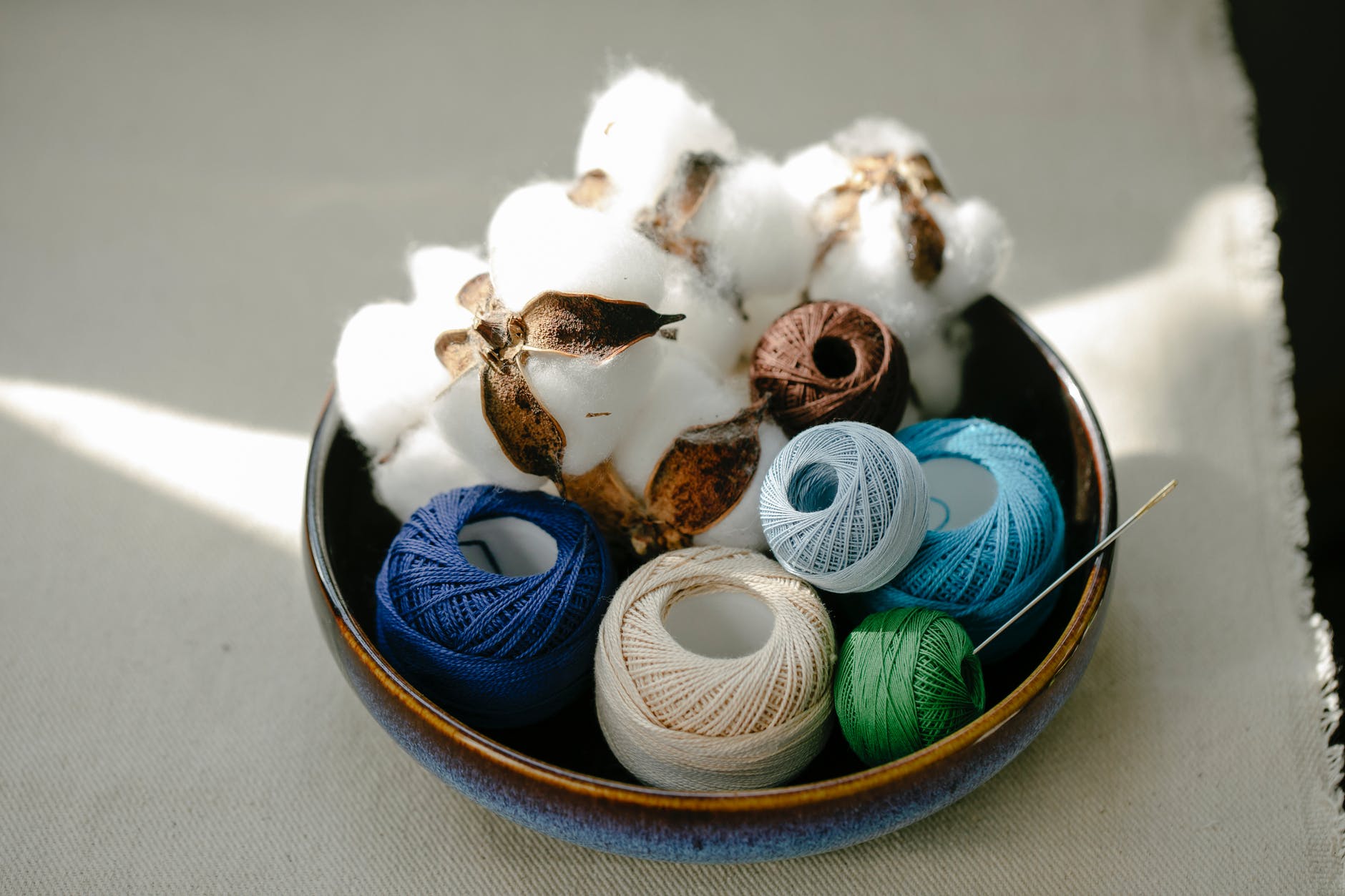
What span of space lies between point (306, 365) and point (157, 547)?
227 mm

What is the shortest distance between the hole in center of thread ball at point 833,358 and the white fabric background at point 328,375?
0.27 metres

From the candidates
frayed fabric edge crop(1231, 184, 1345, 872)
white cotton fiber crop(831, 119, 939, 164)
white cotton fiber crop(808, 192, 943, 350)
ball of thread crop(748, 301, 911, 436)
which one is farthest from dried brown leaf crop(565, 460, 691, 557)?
frayed fabric edge crop(1231, 184, 1345, 872)

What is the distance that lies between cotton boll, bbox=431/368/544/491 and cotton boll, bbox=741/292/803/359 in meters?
0.21

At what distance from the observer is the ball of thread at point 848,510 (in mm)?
604

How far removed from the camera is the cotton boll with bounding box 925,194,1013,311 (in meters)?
0.78

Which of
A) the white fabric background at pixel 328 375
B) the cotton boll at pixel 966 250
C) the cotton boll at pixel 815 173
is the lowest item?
the white fabric background at pixel 328 375

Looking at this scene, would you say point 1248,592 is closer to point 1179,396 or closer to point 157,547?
point 1179,396

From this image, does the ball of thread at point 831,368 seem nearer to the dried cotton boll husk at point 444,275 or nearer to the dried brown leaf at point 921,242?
the dried brown leaf at point 921,242

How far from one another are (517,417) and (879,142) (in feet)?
1.26

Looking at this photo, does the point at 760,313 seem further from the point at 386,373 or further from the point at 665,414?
the point at 386,373

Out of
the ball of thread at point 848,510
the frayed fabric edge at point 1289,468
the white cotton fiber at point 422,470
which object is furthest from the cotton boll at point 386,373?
the frayed fabric edge at point 1289,468

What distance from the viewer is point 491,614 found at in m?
0.61

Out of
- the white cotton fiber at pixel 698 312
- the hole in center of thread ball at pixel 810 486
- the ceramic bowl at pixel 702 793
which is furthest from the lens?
the white cotton fiber at pixel 698 312

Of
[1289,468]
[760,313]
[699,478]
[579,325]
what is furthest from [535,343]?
[1289,468]
